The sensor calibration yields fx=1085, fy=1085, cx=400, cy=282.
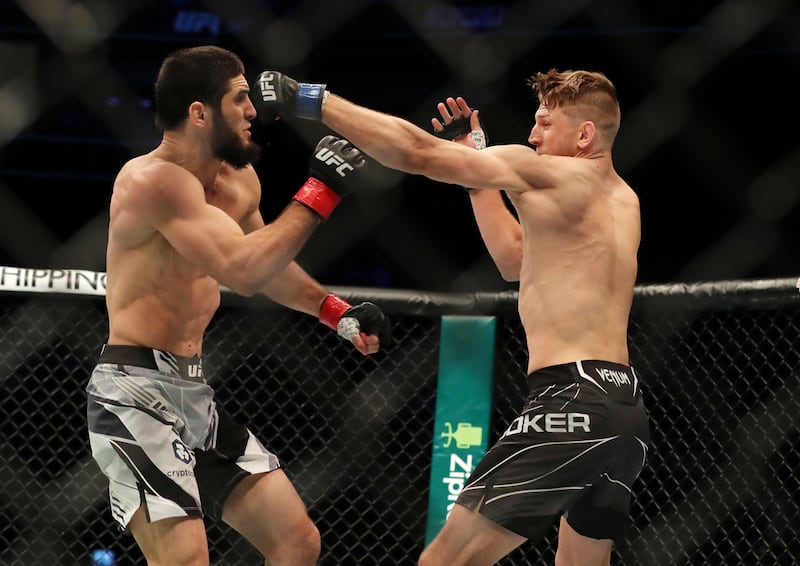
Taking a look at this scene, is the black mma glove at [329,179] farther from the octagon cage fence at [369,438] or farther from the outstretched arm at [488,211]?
the octagon cage fence at [369,438]

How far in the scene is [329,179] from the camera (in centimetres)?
204

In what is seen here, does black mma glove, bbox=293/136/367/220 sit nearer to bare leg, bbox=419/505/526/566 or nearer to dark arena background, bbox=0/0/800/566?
bare leg, bbox=419/505/526/566

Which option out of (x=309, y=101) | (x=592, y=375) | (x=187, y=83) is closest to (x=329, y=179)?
(x=309, y=101)

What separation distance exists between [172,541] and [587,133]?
114cm

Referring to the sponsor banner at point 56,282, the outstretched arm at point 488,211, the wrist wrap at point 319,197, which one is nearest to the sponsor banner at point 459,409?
the outstretched arm at point 488,211

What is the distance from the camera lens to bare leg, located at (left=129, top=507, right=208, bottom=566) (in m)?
1.93

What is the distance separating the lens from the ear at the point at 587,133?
2.23m

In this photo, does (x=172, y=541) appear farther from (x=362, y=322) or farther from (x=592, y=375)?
(x=592, y=375)

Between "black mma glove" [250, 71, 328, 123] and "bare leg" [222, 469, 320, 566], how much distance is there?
0.73 metres

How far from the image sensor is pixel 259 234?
80.3 inches

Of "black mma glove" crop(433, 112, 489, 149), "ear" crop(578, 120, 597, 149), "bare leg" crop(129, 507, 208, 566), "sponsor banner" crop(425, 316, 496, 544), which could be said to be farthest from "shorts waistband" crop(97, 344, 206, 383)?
"ear" crop(578, 120, 597, 149)

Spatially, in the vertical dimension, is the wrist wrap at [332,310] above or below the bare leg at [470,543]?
above

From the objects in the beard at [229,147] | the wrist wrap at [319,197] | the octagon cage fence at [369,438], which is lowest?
the octagon cage fence at [369,438]

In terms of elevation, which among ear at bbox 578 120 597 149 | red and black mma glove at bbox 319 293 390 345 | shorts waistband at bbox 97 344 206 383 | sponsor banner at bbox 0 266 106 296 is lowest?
red and black mma glove at bbox 319 293 390 345
